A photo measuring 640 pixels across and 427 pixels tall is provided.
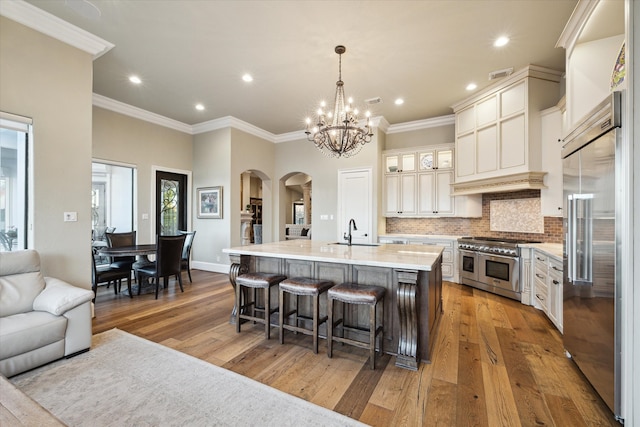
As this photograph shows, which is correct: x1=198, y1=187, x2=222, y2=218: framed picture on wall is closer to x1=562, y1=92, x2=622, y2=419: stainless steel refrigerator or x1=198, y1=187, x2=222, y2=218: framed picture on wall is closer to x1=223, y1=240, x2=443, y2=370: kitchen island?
x1=223, y1=240, x2=443, y2=370: kitchen island

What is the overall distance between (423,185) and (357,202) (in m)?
1.38

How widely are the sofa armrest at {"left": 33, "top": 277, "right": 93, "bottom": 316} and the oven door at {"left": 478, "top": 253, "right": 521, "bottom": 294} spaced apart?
5161mm

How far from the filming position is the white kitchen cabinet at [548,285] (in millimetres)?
3029

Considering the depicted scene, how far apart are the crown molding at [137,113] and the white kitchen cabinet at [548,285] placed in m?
6.79

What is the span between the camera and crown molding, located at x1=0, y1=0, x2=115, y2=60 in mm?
2680

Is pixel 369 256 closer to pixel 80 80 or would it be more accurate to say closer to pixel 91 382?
pixel 91 382

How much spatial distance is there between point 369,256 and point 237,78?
333 centimetres

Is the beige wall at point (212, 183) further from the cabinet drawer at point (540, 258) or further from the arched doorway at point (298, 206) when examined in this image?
the cabinet drawer at point (540, 258)

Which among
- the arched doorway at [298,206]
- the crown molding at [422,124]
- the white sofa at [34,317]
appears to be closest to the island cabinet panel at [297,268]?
the white sofa at [34,317]

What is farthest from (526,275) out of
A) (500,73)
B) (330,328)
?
(330,328)

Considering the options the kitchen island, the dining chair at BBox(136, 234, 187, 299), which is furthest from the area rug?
the dining chair at BBox(136, 234, 187, 299)

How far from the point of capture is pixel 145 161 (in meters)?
5.51

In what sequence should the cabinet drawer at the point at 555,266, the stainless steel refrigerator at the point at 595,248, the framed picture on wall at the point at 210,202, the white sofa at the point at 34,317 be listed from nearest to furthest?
the stainless steel refrigerator at the point at 595,248 < the white sofa at the point at 34,317 < the cabinet drawer at the point at 555,266 < the framed picture on wall at the point at 210,202

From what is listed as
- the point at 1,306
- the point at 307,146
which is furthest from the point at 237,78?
the point at 1,306
